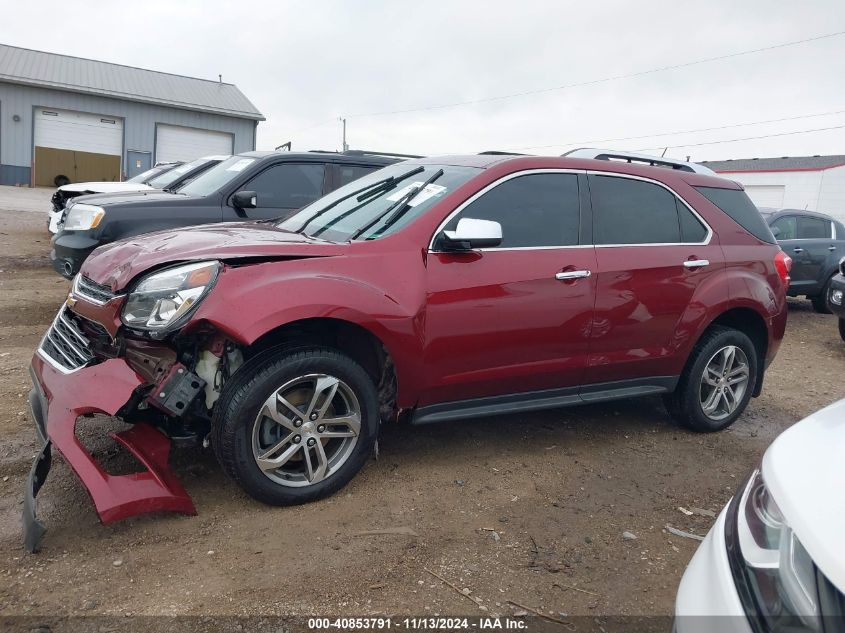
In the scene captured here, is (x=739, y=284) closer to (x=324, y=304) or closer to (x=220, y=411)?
(x=324, y=304)

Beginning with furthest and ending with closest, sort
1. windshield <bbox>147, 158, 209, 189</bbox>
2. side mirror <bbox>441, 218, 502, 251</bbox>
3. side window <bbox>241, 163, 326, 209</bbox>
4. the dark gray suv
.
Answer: the dark gray suv, windshield <bbox>147, 158, 209, 189</bbox>, side window <bbox>241, 163, 326, 209</bbox>, side mirror <bbox>441, 218, 502, 251</bbox>

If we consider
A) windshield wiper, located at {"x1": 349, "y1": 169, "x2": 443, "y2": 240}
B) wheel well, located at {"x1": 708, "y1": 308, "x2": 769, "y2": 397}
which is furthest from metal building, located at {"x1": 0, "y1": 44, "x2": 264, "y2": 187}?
wheel well, located at {"x1": 708, "y1": 308, "x2": 769, "y2": 397}

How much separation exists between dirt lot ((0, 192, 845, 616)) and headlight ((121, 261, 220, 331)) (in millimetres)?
919

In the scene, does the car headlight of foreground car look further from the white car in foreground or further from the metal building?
the metal building

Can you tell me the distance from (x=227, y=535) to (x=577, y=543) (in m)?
1.62

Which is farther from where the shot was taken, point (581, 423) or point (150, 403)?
point (581, 423)

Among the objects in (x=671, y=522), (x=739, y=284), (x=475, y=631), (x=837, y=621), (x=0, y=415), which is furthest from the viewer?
(x=739, y=284)

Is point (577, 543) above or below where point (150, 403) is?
below

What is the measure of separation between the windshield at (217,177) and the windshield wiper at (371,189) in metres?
3.07

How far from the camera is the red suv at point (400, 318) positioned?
9.98 ft

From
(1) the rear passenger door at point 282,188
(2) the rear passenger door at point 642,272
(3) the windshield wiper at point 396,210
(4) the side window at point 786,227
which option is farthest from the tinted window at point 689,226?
(4) the side window at point 786,227

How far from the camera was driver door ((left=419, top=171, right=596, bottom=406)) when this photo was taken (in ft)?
11.7

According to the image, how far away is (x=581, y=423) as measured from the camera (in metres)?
4.83

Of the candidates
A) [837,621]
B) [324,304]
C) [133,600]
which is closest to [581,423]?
[324,304]
